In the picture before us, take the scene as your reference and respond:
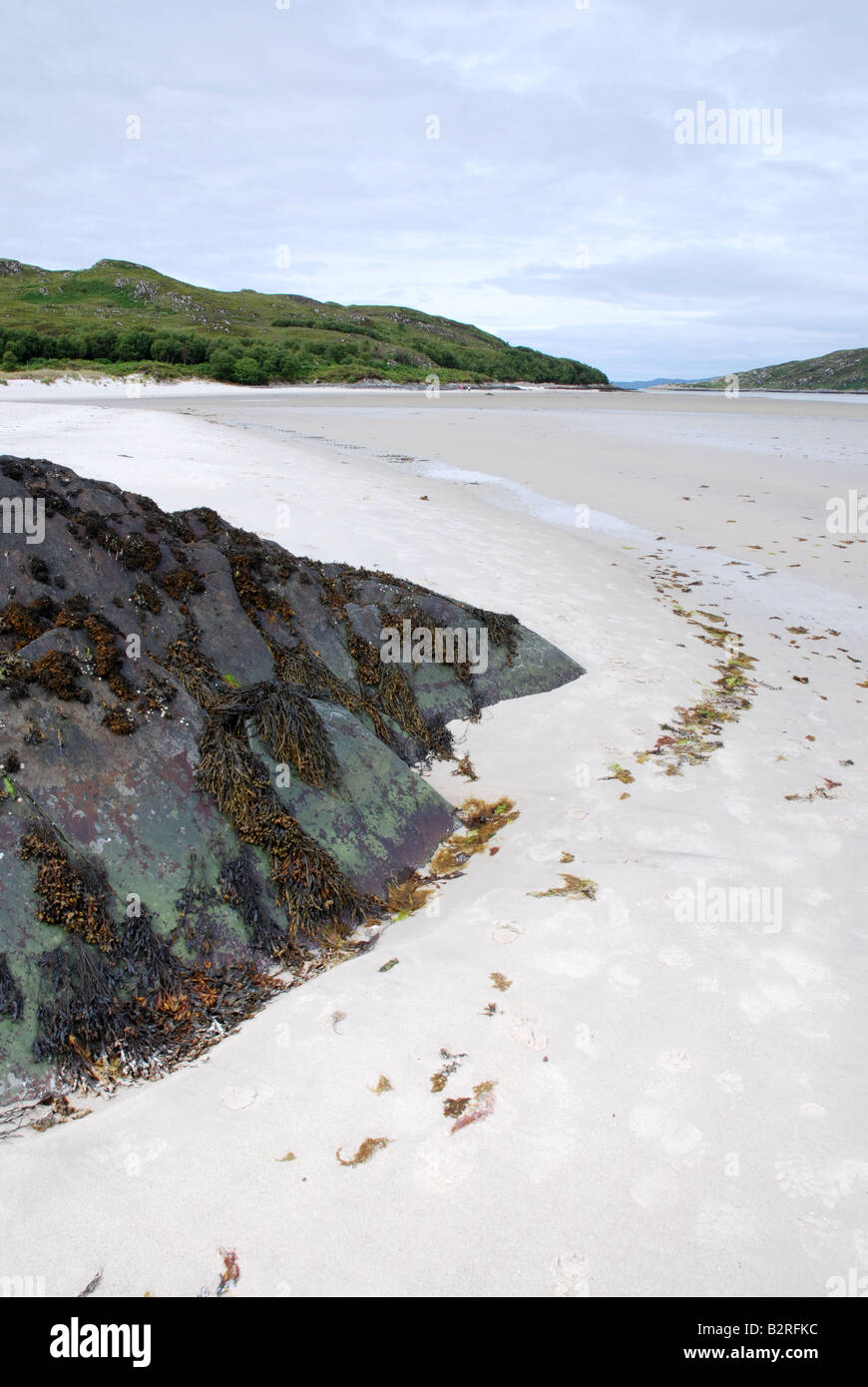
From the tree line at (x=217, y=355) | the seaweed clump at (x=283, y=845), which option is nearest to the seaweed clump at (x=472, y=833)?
the seaweed clump at (x=283, y=845)

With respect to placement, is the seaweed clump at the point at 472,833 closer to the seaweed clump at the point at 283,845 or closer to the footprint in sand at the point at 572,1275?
the seaweed clump at the point at 283,845

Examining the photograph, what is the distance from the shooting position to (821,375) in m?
88.8

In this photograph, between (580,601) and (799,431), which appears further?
(799,431)

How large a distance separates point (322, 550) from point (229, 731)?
14.6 ft

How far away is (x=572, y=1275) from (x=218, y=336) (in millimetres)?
64863

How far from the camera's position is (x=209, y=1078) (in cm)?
259

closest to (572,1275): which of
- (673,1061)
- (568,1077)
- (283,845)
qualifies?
(568,1077)

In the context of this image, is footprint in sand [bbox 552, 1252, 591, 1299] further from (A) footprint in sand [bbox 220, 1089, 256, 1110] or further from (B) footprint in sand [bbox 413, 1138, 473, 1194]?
(A) footprint in sand [bbox 220, 1089, 256, 1110]

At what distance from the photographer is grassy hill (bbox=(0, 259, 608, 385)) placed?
4847 cm

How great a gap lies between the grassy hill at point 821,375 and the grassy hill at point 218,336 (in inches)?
808

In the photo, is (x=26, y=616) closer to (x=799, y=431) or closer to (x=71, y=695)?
(x=71, y=695)

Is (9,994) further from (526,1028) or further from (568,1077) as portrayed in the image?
(568,1077)

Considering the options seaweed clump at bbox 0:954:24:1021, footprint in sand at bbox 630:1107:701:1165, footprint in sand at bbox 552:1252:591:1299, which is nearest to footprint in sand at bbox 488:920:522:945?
footprint in sand at bbox 630:1107:701:1165

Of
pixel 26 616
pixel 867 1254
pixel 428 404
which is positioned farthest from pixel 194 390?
pixel 867 1254
